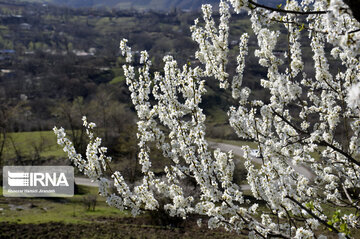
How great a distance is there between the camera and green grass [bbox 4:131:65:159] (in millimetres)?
50094

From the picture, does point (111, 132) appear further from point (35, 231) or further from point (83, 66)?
point (83, 66)

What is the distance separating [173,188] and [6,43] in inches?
7837

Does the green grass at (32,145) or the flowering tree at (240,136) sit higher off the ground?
the flowering tree at (240,136)

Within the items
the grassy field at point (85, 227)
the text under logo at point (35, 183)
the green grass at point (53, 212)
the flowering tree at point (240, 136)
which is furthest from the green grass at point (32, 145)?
the flowering tree at point (240, 136)

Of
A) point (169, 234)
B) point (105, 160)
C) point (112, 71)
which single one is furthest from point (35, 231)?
point (112, 71)

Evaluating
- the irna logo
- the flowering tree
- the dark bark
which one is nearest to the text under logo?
the irna logo

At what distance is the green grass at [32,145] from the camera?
50.1 metres

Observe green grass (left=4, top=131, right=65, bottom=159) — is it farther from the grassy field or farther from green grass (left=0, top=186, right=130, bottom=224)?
the grassy field

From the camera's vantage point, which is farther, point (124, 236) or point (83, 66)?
point (83, 66)

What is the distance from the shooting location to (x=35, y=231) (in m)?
14.9

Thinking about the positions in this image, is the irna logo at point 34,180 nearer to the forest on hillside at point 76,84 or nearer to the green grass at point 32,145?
the forest on hillside at point 76,84

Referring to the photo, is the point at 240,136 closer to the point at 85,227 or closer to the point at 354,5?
the point at 354,5

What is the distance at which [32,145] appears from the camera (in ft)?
170

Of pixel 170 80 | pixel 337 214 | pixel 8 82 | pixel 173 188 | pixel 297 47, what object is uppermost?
pixel 297 47
